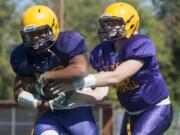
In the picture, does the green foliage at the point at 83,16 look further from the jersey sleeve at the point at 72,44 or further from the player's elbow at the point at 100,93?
the jersey sleeve at the point at 72,44

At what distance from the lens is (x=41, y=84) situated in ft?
17.3

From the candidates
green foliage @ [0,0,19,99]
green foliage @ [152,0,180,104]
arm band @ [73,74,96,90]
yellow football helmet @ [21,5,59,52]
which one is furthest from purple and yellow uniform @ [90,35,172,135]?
Answer: green foliage @ [152,0,180,104]

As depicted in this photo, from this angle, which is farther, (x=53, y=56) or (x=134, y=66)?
(x=53, y=56)

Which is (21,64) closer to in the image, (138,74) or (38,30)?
(38,30)

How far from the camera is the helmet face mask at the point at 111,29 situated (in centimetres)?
539

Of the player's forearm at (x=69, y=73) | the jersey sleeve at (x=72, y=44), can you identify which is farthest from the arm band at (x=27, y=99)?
the jersey sleeve at (x=72, y=44)

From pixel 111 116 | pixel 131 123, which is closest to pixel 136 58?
pixel 131 123

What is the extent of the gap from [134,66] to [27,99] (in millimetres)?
914

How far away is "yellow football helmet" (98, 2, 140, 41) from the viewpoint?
5.39 m

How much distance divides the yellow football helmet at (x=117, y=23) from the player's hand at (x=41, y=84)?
23.0 inches

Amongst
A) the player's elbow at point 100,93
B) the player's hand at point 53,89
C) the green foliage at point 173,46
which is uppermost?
the player's hand at point 53,89

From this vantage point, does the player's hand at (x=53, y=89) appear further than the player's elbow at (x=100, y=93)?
No

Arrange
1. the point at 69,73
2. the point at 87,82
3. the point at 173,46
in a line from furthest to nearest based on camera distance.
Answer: the point at 173,46 < the point at 69,73 < the point at 87,82

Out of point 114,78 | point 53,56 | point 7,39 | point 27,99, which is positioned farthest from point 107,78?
point 7,39
